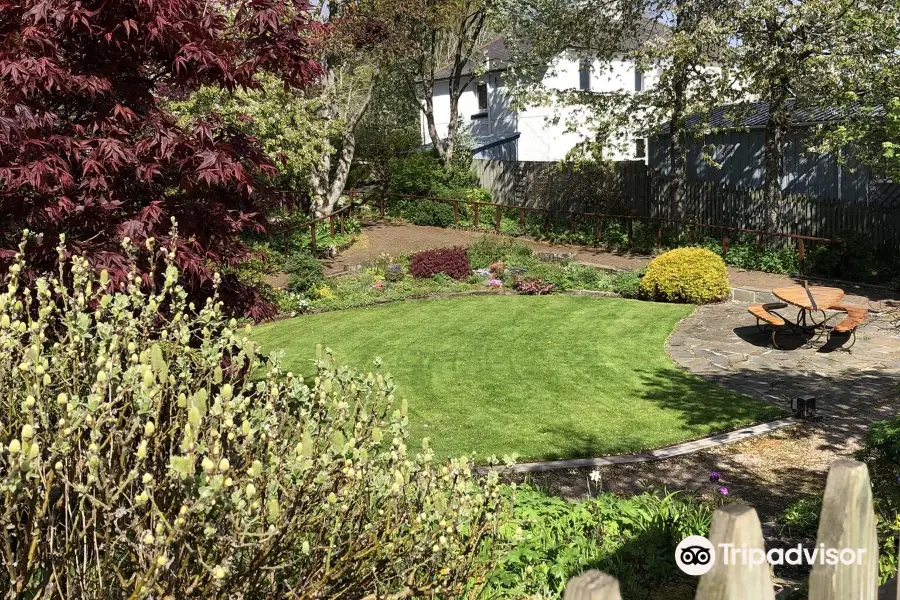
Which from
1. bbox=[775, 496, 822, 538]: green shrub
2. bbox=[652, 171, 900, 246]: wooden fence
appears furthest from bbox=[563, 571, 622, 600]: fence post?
bbox=[652, 171, 900, 246]: wooden fence

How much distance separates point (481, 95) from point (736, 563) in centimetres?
4007

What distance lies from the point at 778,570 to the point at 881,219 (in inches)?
655

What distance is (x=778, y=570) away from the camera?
5012mm

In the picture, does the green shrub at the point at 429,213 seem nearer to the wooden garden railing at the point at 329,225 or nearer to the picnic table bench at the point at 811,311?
the wooden garden railing at the point at 329,225

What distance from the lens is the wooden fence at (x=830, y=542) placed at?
1748 millimetres

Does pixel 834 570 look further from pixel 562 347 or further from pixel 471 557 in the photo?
pixel 562 347

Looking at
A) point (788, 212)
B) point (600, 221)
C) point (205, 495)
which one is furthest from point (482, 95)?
point (205, 495)

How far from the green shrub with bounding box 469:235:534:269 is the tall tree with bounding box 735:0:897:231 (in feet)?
21.7

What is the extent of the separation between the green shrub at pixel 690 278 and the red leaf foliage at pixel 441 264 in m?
4.56

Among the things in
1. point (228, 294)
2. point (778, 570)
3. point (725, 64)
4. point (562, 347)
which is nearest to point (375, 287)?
point (562, 347)

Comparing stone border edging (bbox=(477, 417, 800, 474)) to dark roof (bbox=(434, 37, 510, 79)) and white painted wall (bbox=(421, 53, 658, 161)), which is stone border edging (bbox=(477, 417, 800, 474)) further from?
dark roof (bbox=(434, 37, 510, 79))

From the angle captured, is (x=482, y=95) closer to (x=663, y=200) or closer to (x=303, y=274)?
(x=663, y=200)

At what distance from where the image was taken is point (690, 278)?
54.5 ft

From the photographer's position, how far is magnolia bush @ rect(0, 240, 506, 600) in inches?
109
